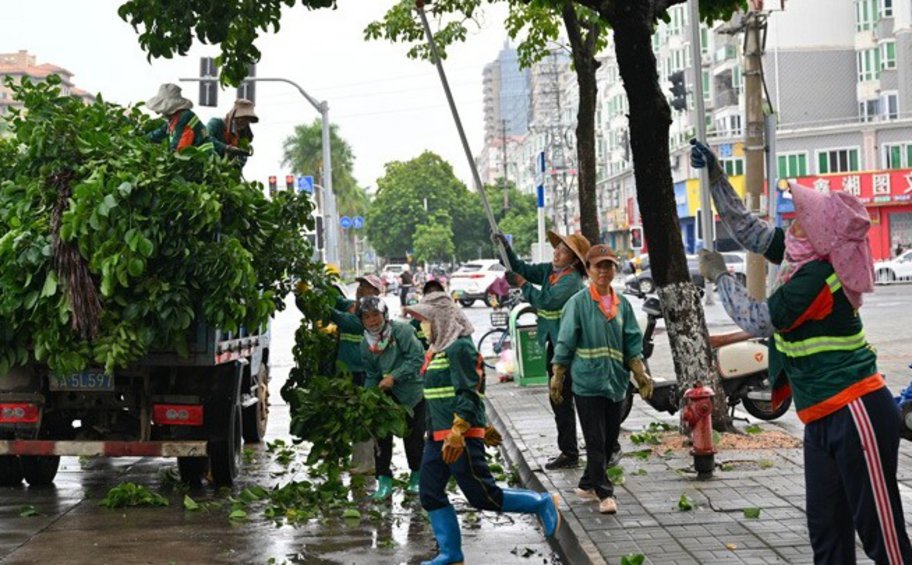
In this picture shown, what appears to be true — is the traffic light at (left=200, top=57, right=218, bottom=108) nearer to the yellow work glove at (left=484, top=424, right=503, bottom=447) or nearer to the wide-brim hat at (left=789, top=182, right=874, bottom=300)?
the yellow work glove at (left=484, top=424, right=503, bottom=447)

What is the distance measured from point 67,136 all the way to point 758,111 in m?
8.50

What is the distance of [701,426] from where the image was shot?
9.71m

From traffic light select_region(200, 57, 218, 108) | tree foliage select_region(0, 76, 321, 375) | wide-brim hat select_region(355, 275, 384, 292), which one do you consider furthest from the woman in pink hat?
traffic light select_region(200, 57, 218, 108)

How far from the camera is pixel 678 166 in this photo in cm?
7712

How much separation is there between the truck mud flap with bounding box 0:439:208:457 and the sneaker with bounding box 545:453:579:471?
2832 mm

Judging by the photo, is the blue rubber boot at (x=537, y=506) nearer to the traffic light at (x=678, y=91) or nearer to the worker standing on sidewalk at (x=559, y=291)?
the worker standing on sidewalk at (x=559, y=291)

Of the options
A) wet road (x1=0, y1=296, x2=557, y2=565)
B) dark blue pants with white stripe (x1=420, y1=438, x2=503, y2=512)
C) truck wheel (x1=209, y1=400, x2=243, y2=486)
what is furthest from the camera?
truck wheel (x1=209, y1=400, x2=243, y2=486)

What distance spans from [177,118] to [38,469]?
3092 millimetres

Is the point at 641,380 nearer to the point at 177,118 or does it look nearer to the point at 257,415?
the point at 177,118

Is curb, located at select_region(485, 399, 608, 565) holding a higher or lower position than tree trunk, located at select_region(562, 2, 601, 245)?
lower

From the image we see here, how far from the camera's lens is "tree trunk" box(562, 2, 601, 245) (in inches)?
632

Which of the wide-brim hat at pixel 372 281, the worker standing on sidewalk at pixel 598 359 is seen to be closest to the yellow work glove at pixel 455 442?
the worker standing on sidewalk at pixel 598 359

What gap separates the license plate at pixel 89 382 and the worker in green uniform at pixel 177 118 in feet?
7.04

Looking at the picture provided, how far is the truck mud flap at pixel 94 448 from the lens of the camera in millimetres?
9859
